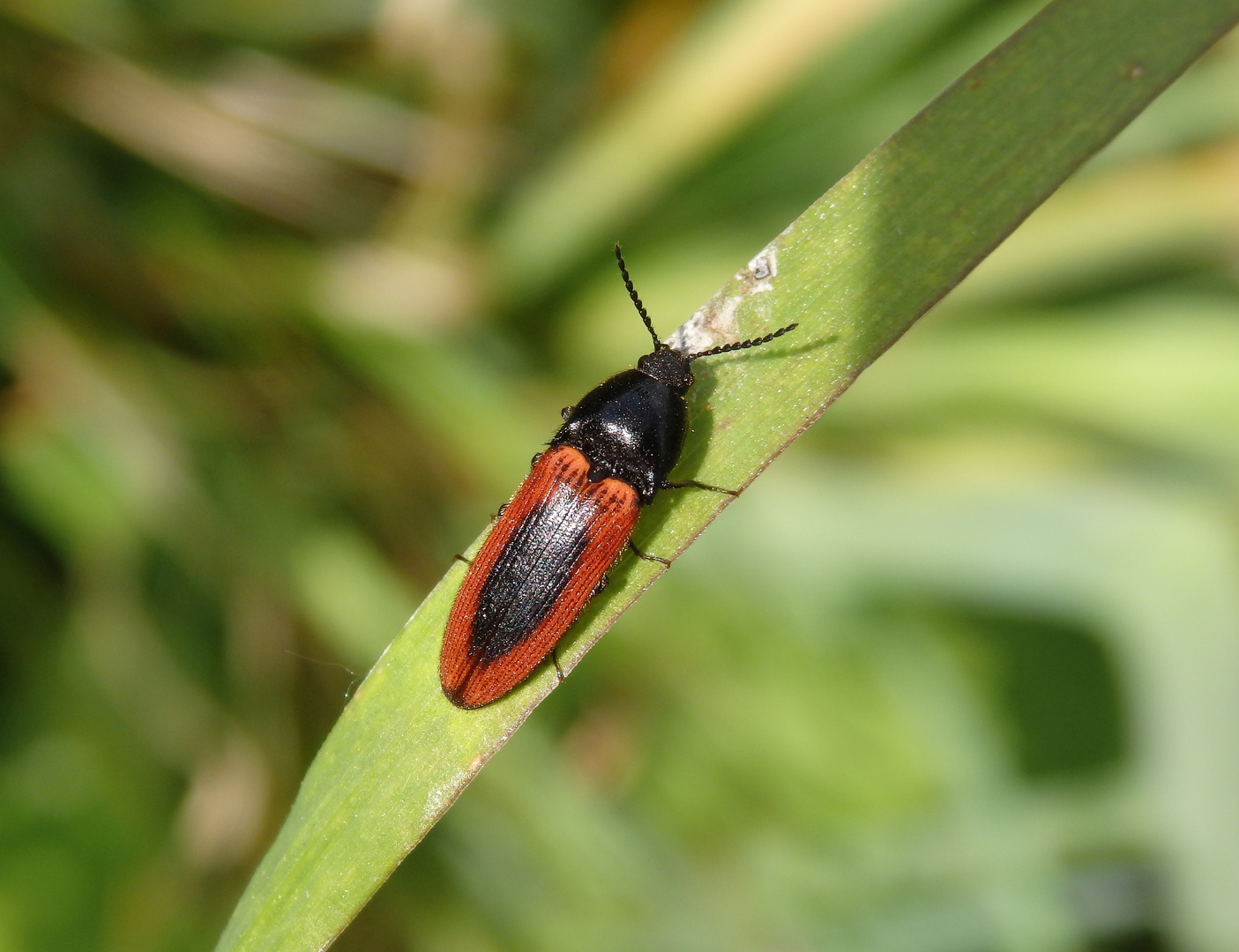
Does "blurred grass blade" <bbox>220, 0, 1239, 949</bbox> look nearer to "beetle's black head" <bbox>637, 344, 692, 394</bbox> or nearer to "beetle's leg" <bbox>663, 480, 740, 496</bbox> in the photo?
"beetle's leg" <bbox>663, 480, 740, 496</bbox>

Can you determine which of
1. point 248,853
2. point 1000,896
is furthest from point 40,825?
point 1000,896

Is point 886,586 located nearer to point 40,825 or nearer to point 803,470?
point 803,470

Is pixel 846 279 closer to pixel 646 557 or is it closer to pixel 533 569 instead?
pixel 646 557

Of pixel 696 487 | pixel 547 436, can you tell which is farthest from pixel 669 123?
pixel 696 487

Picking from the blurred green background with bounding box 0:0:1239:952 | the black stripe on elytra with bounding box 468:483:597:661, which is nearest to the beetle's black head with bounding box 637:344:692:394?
the black stripe on elytra with bounding box 468:483:597:661

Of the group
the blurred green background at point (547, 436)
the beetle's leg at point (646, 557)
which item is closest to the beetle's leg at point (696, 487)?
the beetle's leg at point (646, 557)

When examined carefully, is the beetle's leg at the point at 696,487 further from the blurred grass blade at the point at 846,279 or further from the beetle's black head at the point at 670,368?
the beetle's black head at the point at 670,368
